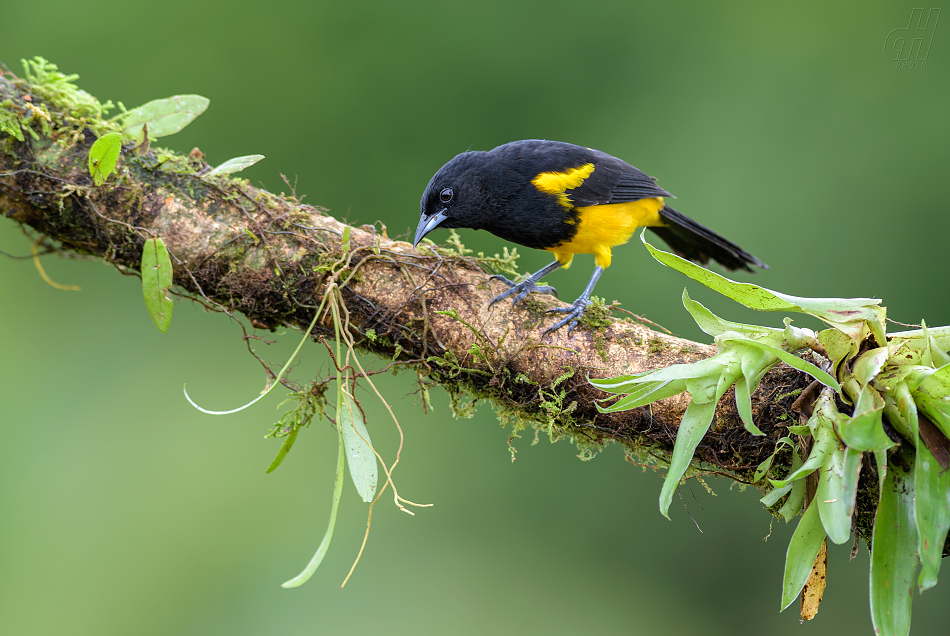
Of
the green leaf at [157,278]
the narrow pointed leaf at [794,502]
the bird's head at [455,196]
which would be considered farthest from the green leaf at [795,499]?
the green leaf at [157,278]

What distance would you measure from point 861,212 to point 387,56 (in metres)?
3.29

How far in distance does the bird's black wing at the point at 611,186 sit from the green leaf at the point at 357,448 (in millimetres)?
1347

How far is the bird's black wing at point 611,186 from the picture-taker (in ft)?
9.25

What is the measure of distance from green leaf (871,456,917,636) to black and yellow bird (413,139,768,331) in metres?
1.23

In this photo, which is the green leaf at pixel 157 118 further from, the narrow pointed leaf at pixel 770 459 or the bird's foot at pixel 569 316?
the narrow pointed leaf at pixel 770 459

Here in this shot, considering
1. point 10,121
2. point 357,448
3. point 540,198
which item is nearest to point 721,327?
point 357,448

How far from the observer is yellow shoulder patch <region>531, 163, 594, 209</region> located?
108 inches

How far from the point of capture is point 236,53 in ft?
15.1

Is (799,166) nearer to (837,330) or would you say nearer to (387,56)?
(387,56)

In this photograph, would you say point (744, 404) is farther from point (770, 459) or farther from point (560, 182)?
point (560, 182)

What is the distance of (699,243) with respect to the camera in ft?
11.2

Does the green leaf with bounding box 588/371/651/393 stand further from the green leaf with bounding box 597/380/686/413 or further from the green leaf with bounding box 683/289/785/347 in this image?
A: the green leaf with bounding box 683/289/785/347

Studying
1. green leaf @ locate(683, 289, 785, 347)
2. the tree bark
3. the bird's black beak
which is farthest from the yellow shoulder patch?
green leaf @ locate(683, 289, 785, 347)

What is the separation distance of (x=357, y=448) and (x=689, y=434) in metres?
0.89
